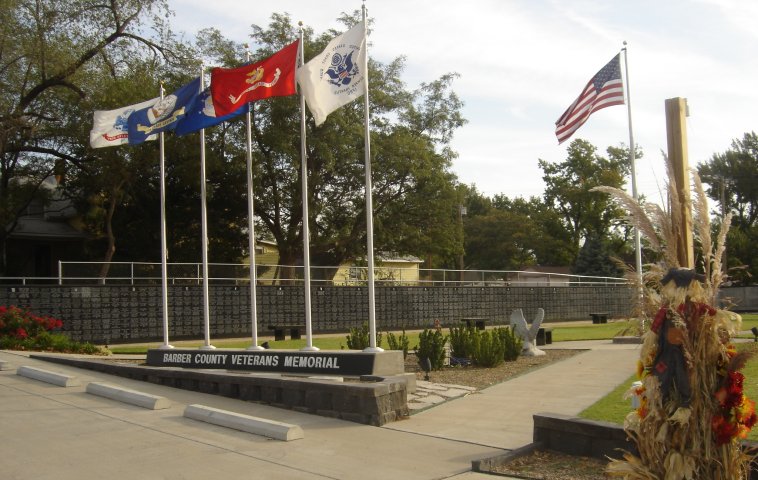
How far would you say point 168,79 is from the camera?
32.9 metres

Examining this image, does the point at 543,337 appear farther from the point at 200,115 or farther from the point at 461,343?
the point at 200,115

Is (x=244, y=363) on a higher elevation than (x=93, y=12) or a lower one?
lower

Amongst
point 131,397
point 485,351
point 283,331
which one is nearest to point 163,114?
point 131,397

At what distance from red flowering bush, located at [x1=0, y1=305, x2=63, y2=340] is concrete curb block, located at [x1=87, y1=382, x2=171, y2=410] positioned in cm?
951

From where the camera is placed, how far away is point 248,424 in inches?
356

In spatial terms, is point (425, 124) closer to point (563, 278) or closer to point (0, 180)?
point (563, 278)

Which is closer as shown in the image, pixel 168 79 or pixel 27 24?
pixel 27 24

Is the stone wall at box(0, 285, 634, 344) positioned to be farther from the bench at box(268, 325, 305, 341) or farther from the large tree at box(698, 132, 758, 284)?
the large tree at box(698, 132, 758, 284)

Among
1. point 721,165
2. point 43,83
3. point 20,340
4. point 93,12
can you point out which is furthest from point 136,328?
point 721,165

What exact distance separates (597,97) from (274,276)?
15518 millimetres

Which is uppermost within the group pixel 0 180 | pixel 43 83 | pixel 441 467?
pixel 43 83

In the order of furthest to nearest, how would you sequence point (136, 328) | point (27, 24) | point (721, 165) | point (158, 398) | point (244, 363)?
point (721, 165), point (27, 24), point (136, 328), point (244, 363), point (158, 398)

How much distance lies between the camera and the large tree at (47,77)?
91.7ft

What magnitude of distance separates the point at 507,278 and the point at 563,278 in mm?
5471
